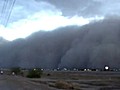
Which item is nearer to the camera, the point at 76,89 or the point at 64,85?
the point at 76,89

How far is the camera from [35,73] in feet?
521

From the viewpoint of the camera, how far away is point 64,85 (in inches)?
2468

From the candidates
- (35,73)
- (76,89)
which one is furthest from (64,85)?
(35,73)

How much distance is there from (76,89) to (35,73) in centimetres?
10218

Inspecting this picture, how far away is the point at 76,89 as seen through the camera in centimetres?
5781

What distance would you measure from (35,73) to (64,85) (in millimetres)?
97104

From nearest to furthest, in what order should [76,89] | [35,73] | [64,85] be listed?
[76,89] < [64,85] < [35,73]

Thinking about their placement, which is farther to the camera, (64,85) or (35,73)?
(35,73)

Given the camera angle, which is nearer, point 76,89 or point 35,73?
point 76,89

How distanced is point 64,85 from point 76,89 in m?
5.25

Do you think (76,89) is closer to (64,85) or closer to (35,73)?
(64,85)

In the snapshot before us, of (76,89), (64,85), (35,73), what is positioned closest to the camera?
(76,89)
